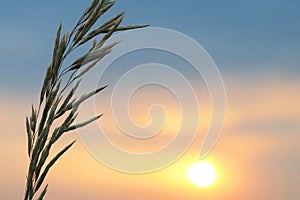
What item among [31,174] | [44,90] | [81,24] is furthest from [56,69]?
[31,174]

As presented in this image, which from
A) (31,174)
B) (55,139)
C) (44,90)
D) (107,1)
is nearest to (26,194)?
(31,174)

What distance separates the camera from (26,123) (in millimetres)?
3227

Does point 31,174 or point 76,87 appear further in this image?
point 76,87

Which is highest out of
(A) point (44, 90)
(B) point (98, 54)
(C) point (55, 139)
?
(B) point (98, 54)

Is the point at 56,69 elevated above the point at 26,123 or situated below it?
above

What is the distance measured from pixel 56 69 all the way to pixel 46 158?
0.49 metres

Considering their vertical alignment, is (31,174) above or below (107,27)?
below

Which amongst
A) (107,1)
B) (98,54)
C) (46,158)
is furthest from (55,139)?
(107,1)

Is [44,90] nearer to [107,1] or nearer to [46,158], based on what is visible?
[46,158]

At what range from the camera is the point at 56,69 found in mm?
3078

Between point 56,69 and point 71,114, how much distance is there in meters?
0.26

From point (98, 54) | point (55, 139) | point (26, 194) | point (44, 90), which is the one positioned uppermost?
point (98, 54)

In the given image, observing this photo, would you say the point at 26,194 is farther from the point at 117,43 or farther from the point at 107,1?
the point at 107,1

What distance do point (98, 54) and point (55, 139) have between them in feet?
1.73
